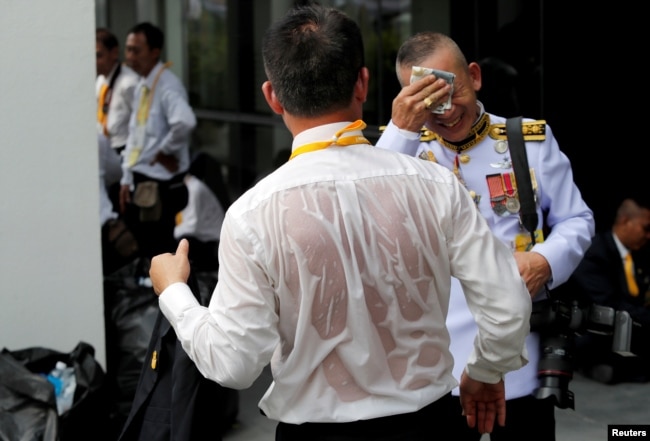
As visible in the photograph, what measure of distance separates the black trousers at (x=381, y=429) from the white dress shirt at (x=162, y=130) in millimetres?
4607

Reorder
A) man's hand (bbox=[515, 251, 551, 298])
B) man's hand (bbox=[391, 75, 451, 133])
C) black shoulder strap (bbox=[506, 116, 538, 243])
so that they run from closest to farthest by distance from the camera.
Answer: man's hand (bbox=[391, 75, 451, 133])
man's hand (bbox=[515, 251, 551, 298])
black shoulder strap (bbox=[506, 116, 538, 243])

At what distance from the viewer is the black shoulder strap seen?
312 cm

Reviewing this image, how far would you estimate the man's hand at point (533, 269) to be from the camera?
3002 mm

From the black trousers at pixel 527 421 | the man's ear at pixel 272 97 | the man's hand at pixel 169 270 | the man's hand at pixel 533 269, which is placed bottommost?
the black trousers at pixel 527 421

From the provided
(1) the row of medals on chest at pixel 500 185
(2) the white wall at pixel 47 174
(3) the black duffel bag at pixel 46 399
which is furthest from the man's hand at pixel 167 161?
(1) the row of medals on chest at pixel 500 185

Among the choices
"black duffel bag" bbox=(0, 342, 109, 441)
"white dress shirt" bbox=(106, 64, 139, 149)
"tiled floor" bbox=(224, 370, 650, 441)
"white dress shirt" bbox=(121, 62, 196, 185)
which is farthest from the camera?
"white dress shirt" bbox=(106, 64, 139, 149)

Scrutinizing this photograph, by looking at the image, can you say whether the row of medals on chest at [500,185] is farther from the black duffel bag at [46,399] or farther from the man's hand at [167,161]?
the man's hand at [167,161]

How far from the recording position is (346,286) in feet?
7.42

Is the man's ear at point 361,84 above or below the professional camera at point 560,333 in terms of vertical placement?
above

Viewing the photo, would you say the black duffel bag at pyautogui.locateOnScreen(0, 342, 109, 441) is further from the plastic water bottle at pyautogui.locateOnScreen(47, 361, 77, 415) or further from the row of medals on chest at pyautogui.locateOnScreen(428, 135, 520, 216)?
the row of medals on chest at pyautogui.locateOnScreen(428, 135, 520, 216)

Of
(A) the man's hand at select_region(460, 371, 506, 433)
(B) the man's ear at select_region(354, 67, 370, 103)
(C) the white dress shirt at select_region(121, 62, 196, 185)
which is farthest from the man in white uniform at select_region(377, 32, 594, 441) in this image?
(C) the white dress shirt at select_region(121, 62, 196, 185)

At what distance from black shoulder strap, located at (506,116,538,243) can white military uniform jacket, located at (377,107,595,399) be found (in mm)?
26

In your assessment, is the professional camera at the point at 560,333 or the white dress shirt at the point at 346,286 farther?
the professional camera at the point at 560,333

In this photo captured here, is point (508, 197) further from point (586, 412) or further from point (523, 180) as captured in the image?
point (586, 412)
